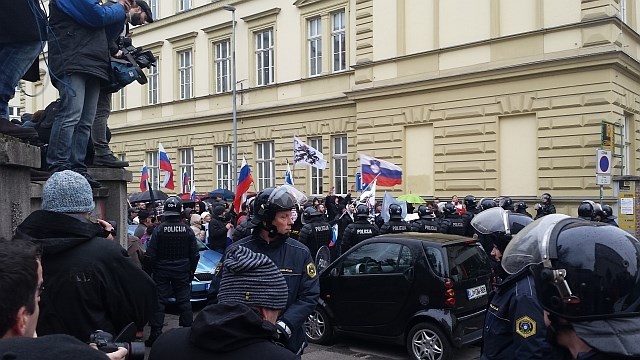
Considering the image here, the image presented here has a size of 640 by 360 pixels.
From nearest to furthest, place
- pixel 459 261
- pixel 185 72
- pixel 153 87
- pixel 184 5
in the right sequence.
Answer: pixel 459 261 < pixel 185 72 < pixel 184 5 < pixel 153 87

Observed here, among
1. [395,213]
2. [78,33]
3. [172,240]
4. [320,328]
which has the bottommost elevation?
[320,328]

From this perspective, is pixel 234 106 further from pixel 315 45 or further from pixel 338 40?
pixel 338 40

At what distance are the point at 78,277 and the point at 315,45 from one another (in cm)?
2282

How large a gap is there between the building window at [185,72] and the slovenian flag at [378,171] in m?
16.5

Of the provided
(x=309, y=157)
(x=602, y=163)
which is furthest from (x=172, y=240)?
(x=309, y=157)

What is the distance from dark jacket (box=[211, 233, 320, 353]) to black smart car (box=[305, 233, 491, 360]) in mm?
3215

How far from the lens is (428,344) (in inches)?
275

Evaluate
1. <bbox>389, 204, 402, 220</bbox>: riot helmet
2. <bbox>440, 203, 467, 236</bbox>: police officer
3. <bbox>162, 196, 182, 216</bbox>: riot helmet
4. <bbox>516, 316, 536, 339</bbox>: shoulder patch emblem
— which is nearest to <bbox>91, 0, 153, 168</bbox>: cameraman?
<bbox>162, 196, 182, 216</bbox>: riot helmet

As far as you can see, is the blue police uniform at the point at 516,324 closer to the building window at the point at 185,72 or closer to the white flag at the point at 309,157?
the white flag at the point at 309,157

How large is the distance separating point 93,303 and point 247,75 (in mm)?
25309

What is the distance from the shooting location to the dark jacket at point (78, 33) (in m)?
5.00

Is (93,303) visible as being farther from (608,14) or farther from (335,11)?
(335,11)

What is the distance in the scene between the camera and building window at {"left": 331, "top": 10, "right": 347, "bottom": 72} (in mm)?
23672

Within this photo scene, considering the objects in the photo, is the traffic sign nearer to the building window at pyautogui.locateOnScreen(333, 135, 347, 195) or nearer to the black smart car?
the black smart car
